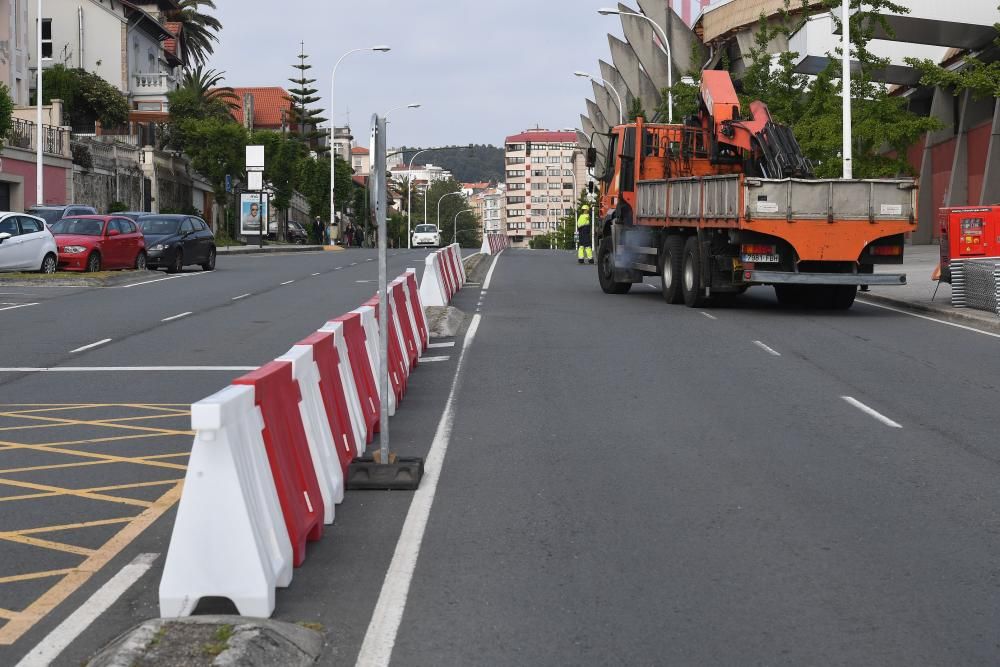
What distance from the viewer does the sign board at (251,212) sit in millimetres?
63031

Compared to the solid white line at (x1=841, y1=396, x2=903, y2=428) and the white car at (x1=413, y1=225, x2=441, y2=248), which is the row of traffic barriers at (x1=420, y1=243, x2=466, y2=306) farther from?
the white car at (x1=413, y1=225, x2=441, y2=248)

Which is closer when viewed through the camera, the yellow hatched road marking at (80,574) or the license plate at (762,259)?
the yellow hatched road marking at (80,574)

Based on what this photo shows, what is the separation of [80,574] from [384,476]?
92.5 inches

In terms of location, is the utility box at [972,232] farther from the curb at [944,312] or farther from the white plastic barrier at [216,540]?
the white plastic barrier at [216,540]

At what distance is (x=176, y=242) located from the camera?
3534 centimetres

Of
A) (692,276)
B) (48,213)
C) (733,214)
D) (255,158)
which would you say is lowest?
(692,276)

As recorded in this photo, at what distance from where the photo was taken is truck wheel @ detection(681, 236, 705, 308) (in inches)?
852

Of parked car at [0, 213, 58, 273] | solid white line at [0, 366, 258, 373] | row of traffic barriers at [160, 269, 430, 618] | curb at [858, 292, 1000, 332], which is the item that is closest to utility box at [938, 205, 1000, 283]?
curb at [858, 292, 1000, 332]

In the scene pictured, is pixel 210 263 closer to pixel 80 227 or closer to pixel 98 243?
pixel 80 227

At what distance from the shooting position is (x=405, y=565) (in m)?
6.53

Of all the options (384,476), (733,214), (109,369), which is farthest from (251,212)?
(384,476)

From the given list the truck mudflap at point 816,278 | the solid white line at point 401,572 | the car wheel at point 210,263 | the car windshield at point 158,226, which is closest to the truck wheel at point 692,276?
→ the truck mudflap at point 816,278

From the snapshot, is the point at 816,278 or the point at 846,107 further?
the point at 846,107

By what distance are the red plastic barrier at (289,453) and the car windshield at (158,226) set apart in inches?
1188
